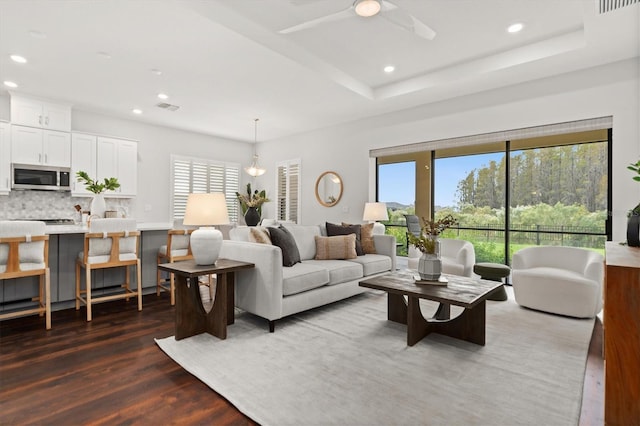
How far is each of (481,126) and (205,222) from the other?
13.6ft

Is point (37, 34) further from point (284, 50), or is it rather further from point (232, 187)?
point (232, 187)

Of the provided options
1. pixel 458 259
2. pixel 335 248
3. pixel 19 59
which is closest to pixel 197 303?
pixel 335 248

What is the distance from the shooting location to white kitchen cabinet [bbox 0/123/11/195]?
491 cm

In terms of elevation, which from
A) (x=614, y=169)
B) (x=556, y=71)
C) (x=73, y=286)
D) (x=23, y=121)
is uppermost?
(x=556, y=71)

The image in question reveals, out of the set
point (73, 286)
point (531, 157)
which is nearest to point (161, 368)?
point (73, 286)

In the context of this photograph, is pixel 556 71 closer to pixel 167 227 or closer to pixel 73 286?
pixel 167 227

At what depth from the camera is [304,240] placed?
418cm

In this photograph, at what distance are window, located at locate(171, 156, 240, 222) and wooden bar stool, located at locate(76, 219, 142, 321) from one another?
3.20 meters

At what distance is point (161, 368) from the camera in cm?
231

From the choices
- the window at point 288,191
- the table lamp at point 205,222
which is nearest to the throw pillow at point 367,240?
the table lamp at point 205,222

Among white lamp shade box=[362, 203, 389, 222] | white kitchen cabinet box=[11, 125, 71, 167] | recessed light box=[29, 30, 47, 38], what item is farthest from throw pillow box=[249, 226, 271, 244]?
white kitchen cabinet box=[11, 125, 71, 167]

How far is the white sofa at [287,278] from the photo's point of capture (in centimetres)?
296

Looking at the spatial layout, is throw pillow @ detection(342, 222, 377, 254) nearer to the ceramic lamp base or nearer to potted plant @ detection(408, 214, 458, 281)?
potted plant @ detection(408, 214, 458, 281)

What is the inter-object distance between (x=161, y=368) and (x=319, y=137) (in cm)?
562
